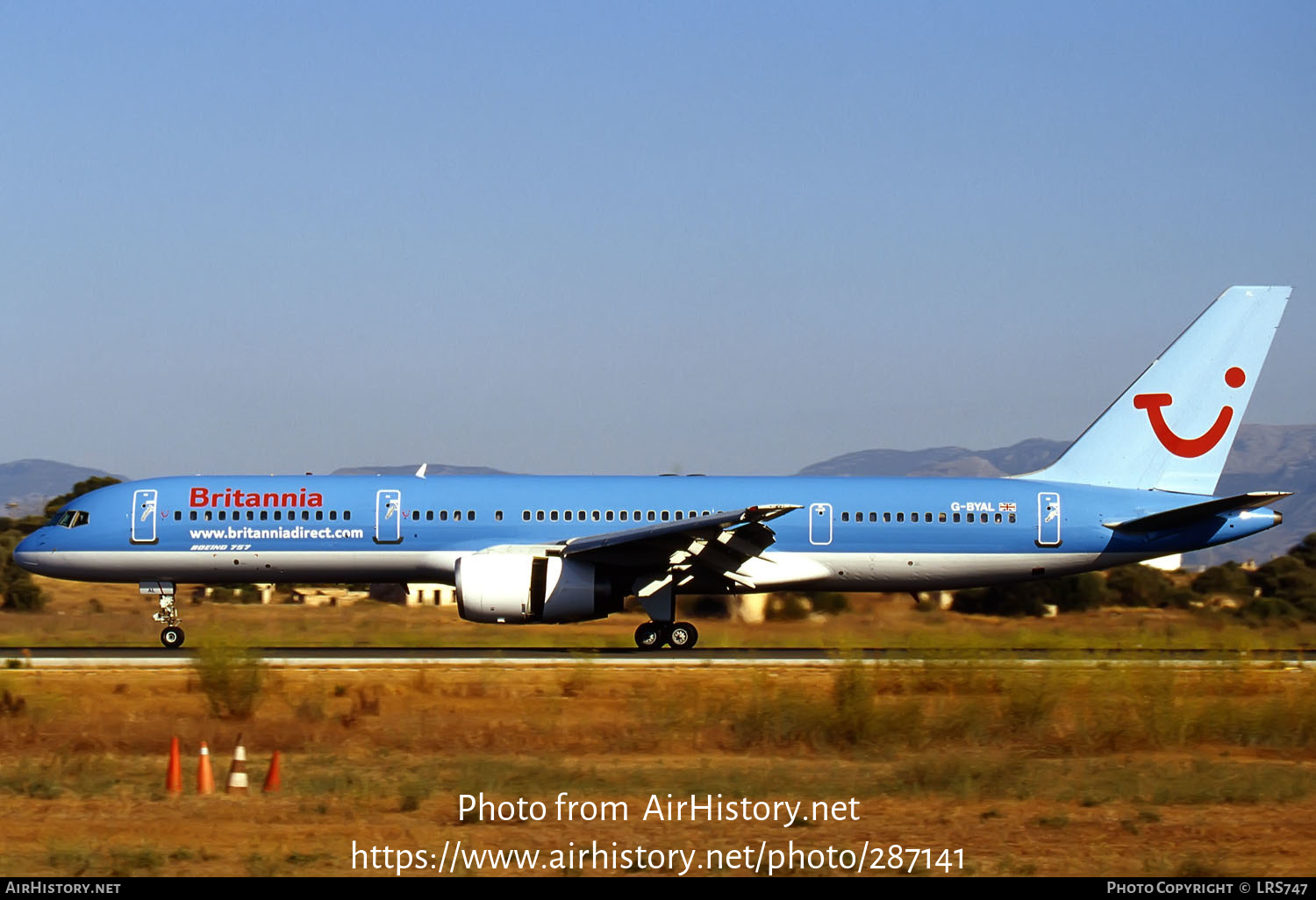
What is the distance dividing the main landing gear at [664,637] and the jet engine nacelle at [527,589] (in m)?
1.36

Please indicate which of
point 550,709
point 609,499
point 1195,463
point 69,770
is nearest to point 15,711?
point 69,770

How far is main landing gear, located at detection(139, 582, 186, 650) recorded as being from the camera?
93.5ft

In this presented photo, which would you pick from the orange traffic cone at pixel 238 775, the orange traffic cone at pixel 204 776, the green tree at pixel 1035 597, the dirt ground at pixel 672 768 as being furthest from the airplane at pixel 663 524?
the orange traffic cone at pixel 204 776

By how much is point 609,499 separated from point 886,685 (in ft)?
34.4

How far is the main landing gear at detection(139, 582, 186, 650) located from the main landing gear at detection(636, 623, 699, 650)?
8711 millimetres

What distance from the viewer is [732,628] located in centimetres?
3256

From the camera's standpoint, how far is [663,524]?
28.1m

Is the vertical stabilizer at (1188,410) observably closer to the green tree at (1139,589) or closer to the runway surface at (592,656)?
the runway surface at (592,656)

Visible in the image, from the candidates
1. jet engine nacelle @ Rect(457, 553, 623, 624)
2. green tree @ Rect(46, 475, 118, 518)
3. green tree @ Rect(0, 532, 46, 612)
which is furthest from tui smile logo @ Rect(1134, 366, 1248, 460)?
green tree @ Rect(46, 475, 118, 518)

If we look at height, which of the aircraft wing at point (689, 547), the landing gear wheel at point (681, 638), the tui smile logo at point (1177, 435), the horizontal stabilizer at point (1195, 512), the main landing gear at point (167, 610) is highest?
the tui smile logo at point (1177, 435)

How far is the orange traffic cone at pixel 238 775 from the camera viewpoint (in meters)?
13.7

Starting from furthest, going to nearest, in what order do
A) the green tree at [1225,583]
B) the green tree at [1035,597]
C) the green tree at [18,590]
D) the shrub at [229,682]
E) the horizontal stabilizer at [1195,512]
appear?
the green tree at [1225,583], the green tree at [18,590], the green tree at [1035,597], the horizontal stabilizer at [1195,512], the shrub at [229,682]

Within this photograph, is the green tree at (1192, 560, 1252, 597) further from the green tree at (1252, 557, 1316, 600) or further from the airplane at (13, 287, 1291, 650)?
the airplane at (13, 287, 1291, 650)
